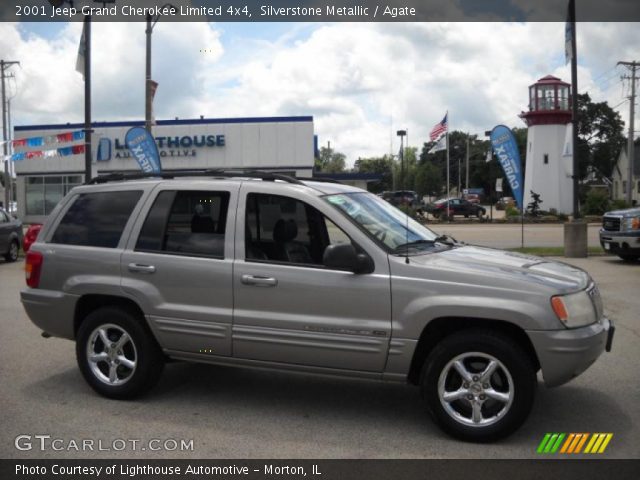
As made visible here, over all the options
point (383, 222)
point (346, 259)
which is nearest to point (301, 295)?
point (346, 259)

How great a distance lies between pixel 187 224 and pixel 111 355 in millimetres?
1280

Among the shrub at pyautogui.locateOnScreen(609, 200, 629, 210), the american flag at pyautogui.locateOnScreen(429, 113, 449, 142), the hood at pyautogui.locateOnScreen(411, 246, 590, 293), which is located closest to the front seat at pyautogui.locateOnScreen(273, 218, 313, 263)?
the hood at pyautogui.locateOnScreen(411, 246, 590, 293)

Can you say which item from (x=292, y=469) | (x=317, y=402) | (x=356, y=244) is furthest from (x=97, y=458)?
(x=356, y=244)

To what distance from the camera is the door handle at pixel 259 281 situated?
16.6 ft

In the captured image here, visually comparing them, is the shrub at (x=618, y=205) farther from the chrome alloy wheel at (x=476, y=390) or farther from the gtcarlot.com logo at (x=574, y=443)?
the chrome alloy wheel at (x=476, y=390)

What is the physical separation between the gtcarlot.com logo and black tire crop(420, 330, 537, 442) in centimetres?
26

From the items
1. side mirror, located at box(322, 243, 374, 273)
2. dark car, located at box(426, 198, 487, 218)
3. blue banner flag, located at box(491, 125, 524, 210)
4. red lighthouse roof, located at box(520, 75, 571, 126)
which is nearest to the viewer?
side mirror, located at box(322, 243, 374, 273)

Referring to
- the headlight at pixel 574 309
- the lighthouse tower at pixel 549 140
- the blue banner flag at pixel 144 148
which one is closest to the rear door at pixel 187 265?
the headlight at pixel 574 309

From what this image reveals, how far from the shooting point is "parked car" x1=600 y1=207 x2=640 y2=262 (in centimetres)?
1540

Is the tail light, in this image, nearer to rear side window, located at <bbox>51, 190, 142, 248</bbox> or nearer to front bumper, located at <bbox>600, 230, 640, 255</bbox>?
rear side window, located at <bbox>51, 190, 142, 248</bbox>

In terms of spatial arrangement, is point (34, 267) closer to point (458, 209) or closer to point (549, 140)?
point (458, 209)

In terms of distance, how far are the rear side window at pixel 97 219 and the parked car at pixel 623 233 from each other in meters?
13.0

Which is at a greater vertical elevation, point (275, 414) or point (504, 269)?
point (504, 269)

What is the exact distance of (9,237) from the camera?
1805cm
